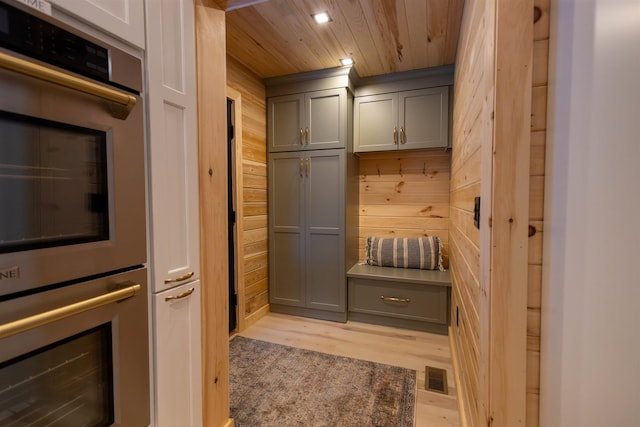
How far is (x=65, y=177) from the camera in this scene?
73 cm

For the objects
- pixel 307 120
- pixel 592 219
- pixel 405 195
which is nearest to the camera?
pixel 592 219

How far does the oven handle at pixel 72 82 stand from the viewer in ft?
1.92

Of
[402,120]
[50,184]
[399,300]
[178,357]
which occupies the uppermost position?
[402,120]

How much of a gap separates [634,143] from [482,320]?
72 cm

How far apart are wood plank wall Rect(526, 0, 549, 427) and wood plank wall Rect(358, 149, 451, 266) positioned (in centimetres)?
219

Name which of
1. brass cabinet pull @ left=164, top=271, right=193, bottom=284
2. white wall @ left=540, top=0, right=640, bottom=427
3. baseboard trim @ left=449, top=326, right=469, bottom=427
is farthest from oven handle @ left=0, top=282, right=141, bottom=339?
baseboard trim @ left=449, top=326, right=469, bottom=427

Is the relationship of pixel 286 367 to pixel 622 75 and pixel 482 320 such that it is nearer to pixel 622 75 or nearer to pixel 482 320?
pixel 482 320

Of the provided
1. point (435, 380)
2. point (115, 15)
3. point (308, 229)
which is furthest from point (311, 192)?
point (115, 15)

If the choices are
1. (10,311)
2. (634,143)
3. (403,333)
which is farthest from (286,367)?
(634,143)

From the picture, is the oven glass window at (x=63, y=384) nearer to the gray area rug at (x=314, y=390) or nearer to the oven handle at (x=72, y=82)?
the oven handle at (x=72, y=82)

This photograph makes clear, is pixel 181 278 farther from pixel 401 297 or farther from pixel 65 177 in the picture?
pixel 401 297

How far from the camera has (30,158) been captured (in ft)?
2.13

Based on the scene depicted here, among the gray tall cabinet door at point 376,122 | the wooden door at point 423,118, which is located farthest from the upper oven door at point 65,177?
the wooden door at point 423,118

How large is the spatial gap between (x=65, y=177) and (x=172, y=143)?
0.37 m
